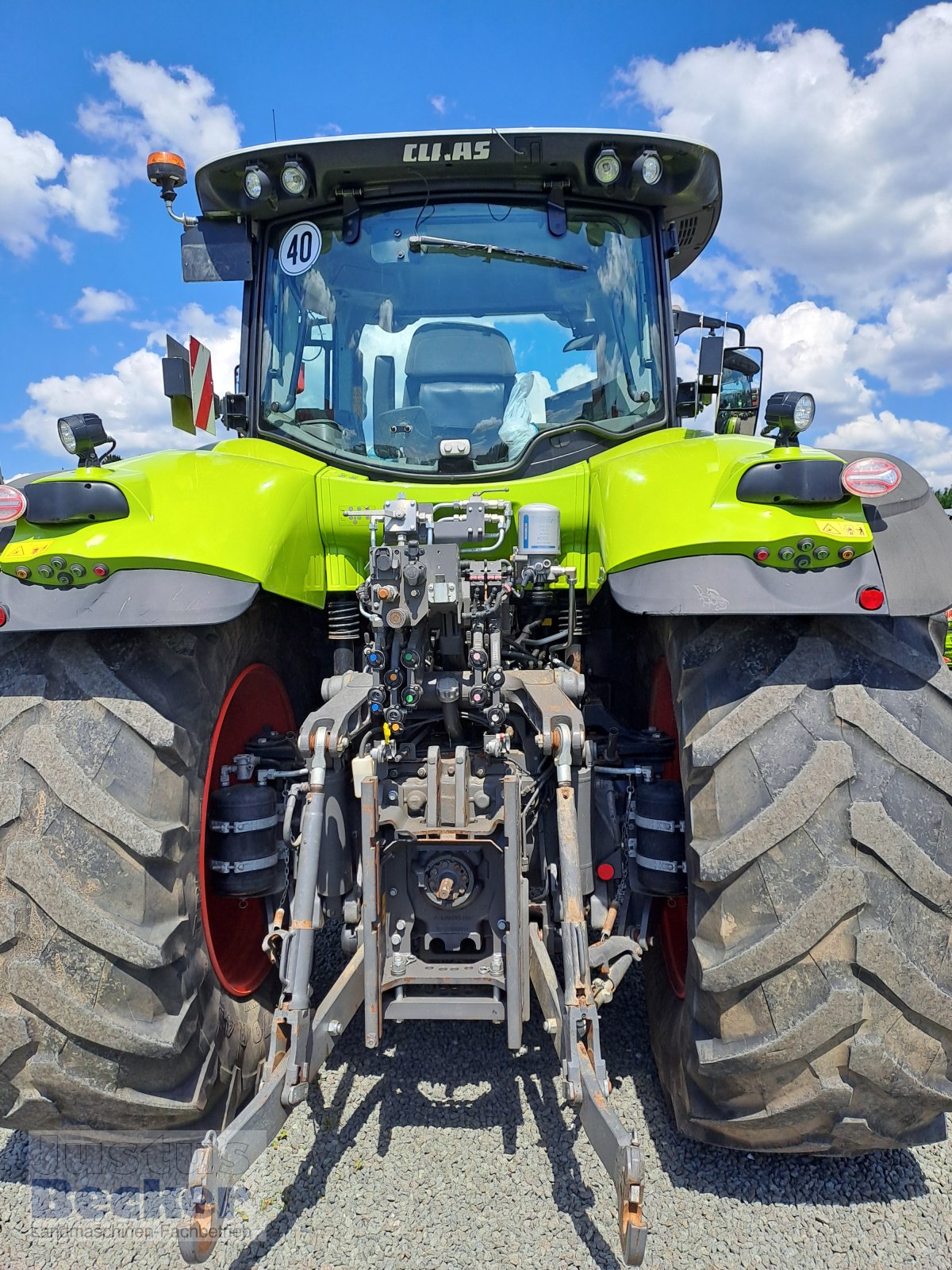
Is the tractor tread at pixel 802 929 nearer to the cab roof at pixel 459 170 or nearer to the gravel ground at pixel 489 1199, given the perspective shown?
the gravel ground at pixel 489 1199

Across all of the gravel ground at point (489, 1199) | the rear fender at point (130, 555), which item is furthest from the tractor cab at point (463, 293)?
the gravel ground at point (489, 1199)

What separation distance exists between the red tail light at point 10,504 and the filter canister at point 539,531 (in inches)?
52.5

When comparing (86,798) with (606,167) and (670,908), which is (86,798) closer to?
(670,908)

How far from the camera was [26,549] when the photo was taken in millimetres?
2141

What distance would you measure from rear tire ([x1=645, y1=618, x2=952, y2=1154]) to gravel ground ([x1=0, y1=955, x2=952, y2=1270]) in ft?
0.87

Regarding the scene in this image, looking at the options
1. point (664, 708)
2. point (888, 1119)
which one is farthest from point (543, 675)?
point (888, 1119)

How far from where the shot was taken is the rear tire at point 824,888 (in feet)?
6.36

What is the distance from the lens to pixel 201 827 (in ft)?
7.60

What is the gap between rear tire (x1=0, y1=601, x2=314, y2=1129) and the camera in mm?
2012

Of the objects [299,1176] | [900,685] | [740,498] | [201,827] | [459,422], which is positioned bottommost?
[299,1176]

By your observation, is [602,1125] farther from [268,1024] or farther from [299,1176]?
[268,1024]

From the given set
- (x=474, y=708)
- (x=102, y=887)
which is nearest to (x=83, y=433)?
(x=102, y=887)

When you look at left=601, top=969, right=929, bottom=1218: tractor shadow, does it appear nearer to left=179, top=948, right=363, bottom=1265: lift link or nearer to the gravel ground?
the gravel ground

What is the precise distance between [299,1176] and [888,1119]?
5.01ft
